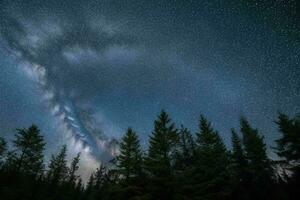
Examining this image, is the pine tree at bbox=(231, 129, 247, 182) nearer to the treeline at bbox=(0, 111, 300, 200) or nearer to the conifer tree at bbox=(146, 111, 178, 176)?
the treeline at bbox=(0, 111, 300, 200)

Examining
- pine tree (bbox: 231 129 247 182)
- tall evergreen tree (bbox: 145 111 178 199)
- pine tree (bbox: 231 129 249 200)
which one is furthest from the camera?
pine tree (bbox: 231 129 247 182)

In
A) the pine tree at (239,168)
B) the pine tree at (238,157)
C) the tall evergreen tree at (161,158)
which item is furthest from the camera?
the pine tree at (238,157)

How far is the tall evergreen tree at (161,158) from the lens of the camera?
1917 centimetres

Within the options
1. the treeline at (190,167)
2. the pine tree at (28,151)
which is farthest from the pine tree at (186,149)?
the pine tree at (28,151)

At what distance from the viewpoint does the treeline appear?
19922 millimetres

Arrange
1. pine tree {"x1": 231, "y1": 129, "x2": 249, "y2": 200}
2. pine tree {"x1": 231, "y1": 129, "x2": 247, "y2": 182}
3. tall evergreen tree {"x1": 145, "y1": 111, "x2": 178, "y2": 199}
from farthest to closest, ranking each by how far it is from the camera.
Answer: pine tree {"x1": 231, "y1": 129, "x2": 247, "y2": 182} < pine tree {"x1": 231, "y1": 129, "x2": 249, "y2": 200} < tall evergreen tree {"x1": 145, "y1": 111, "x2": 178, "y2": 199}

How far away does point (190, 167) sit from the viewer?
77.8 ft

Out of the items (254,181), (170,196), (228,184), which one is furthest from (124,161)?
A: (254,181)

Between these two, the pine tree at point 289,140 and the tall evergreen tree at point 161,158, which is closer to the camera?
the tall evergreen tree at point 161,158

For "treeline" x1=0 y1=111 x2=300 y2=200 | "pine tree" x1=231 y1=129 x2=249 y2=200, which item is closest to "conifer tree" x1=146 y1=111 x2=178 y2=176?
"treeline" x1=0 y1=111 x2=300 y2=200

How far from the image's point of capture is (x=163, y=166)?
19.5 meters

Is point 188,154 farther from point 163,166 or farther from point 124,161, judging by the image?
point 163,166

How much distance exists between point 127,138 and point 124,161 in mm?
4040

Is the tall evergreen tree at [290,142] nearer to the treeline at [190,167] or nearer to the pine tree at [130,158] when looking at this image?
the treeline at [190,167]
